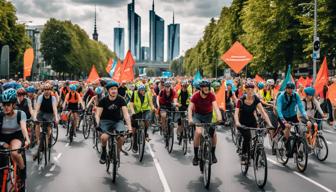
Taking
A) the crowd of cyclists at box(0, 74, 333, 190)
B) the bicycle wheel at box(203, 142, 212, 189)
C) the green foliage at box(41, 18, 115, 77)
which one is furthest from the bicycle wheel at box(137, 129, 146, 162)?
the green foliage at box(41, 18, 115, 77)

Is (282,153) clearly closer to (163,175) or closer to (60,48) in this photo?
(163,175)

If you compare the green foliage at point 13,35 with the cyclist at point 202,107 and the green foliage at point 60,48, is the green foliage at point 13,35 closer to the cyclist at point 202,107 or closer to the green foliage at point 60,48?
the green foliage at point 60,48

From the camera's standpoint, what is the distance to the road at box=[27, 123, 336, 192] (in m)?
7.63

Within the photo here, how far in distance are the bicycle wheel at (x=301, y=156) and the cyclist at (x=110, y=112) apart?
3.42 m

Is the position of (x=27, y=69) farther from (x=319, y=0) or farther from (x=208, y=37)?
(x=208, y=37)

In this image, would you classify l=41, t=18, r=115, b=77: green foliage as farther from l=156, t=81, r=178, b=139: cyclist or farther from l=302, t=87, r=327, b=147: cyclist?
l=302, t=87, r=327, b=147: cyclist

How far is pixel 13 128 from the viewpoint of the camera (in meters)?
6.22

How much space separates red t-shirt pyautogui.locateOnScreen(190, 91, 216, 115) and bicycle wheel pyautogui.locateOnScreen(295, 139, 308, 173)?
192 cm

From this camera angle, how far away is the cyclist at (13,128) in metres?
6.05

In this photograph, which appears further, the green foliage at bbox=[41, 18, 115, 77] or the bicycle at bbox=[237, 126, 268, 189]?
the green foliage at bbox=[41, 18, 115, 77]

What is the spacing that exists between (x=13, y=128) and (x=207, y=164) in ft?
10.8

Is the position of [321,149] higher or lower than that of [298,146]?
lower

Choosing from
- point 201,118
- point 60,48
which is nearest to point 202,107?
point 201,118

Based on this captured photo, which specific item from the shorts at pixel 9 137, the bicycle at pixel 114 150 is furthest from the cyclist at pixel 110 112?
the shorts at pixel 9 137
